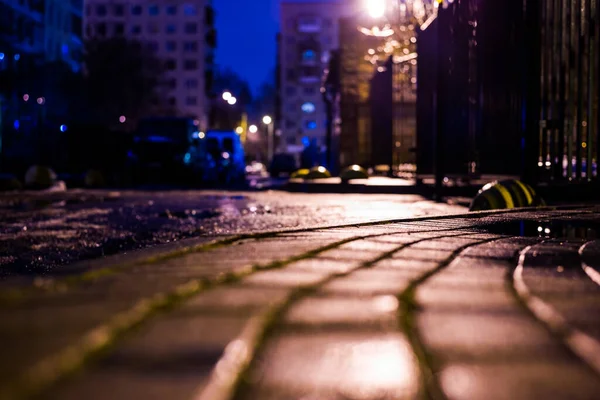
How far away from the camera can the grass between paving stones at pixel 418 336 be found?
201 centimetres

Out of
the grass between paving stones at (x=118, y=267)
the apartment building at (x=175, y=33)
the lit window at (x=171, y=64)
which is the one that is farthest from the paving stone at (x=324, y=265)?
the lit window at (x=171, y=64)

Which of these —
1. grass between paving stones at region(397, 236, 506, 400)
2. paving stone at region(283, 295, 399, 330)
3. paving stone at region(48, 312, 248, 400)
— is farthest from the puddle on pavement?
paving stone at region(48, 312, 248, 400)

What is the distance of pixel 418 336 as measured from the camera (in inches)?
99.0

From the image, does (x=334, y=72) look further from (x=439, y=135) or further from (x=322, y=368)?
(x=322, y=368)

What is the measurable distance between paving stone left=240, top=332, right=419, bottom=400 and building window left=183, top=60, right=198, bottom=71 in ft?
432

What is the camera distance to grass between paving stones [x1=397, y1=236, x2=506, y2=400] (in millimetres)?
2009

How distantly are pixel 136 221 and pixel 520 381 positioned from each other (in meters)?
9.91

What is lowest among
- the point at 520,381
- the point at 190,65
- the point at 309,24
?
the point at 520,381

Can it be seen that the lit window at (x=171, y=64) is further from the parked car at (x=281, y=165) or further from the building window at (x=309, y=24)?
the parked car at (x=281, y=165)

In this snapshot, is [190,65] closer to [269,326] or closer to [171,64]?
[171,64]

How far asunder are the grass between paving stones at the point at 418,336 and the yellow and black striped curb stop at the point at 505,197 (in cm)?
690

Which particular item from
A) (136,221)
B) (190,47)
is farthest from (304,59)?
(136,221)

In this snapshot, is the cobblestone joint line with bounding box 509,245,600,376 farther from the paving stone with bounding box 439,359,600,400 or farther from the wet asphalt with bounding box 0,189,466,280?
the wet asphalt with bounding box 0,189,466,280

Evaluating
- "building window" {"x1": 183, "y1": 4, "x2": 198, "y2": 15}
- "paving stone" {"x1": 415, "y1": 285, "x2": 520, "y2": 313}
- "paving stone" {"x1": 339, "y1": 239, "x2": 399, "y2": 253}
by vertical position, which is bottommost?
"paving stone" {"x1": 415, "y1": 285, "x2": 520, "y2": 313}
